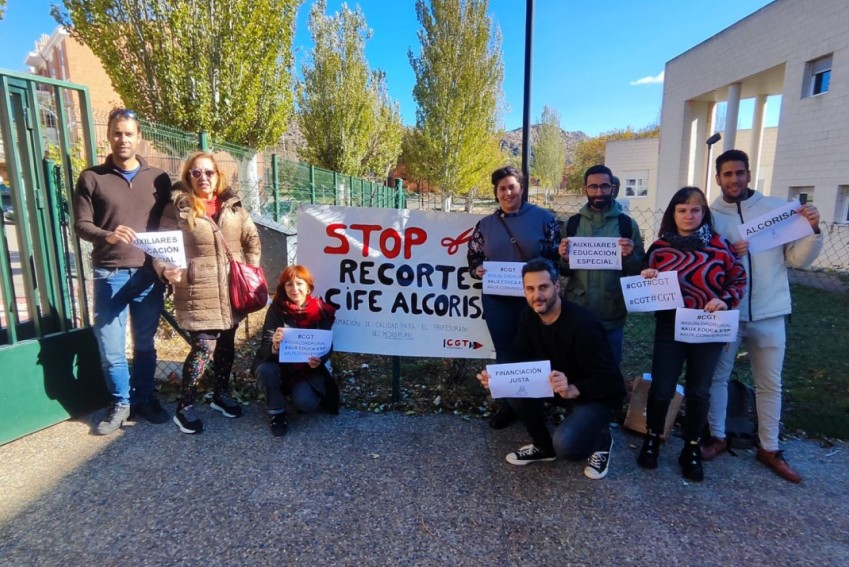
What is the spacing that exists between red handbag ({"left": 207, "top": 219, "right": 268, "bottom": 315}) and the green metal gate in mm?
1158

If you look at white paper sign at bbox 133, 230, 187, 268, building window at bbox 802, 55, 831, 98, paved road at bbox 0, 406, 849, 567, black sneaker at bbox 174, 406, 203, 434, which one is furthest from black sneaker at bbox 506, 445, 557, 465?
building window at bbox 802, 55, 831, 98

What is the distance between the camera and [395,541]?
90.1 inches

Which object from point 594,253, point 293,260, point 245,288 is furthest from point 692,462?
point 293,260

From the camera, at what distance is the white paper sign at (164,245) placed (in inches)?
117

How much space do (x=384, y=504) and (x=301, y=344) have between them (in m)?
1.25

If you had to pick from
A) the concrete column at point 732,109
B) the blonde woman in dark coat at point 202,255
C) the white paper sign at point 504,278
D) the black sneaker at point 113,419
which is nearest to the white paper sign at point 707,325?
the white paper sign at point 504,278

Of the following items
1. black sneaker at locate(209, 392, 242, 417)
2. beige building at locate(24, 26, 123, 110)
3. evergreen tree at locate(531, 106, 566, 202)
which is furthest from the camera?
evergreen tree at locate(531, 106, 566, 202)

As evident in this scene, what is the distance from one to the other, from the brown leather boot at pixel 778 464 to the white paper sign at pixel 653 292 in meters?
1.17

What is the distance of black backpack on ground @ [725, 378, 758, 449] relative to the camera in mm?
3154

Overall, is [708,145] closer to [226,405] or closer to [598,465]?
[598,465]

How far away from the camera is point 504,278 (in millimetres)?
3158

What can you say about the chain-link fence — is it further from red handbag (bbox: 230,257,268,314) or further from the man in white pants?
red handbag (bbox: 230,257,268,314)

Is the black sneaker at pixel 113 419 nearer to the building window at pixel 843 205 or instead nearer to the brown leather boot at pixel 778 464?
the brown leather boot at pixel 778 464

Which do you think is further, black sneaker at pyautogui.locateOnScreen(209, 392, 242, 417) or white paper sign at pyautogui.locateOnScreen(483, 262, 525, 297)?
black sneaker at pyautogui.locateOnScreen(209, 392, 242, 417)
